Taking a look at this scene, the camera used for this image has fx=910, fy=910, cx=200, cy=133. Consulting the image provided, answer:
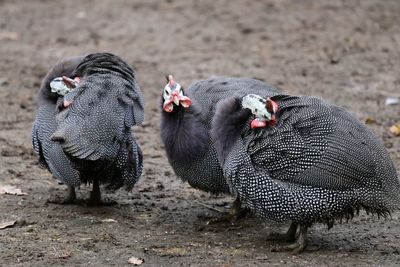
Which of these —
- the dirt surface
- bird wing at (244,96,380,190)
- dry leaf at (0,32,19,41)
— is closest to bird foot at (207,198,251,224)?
the dirt surface

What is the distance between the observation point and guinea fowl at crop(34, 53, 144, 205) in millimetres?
5406

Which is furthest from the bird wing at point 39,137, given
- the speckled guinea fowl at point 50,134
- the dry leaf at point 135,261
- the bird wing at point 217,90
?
the dry leaf at point 135,261

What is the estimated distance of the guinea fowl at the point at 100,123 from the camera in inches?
213

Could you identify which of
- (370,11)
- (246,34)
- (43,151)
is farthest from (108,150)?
(370,11)

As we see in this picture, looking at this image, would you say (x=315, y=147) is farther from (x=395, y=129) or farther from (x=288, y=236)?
(x=395, y=129)

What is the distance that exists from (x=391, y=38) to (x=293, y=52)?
1.24 meters

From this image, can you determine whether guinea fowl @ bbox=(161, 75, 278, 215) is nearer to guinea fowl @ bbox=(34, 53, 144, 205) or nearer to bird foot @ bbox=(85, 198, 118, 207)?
guinea fowl @ bbox=(34, 53, 144, 205)

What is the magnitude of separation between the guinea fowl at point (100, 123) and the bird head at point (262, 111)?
0.87 meters

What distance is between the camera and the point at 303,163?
4.94 m

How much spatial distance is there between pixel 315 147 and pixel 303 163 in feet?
0.36

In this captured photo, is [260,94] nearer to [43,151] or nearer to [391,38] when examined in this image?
[43,151]

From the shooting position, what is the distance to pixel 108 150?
5.46m

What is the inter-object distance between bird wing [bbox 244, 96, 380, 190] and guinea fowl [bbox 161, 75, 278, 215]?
532 millimetres

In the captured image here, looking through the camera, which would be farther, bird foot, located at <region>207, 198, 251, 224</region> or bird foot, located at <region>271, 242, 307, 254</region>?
bird foot, located at <region>207, 198, 251, 224</region>
